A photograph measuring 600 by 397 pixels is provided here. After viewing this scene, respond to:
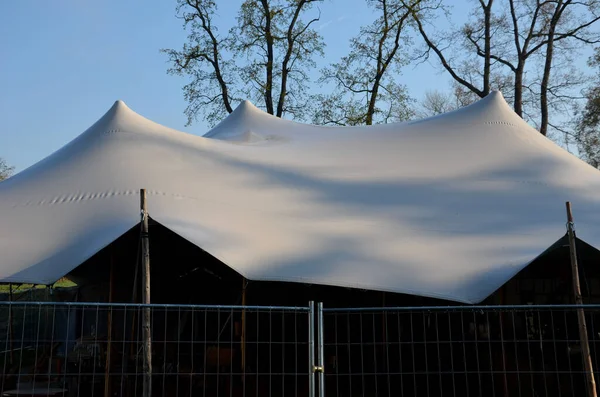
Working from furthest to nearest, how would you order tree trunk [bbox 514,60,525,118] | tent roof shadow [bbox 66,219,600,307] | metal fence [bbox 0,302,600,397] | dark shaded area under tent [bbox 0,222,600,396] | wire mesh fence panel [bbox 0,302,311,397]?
tree trunk [bbox 514,60,525,118] < tent roof shadow [bbox 66,219,600,307] < dark shaded area under tent [bbox 0,222,600,396] < metal fence [bbox 0,302,600,397] < wire mesh fence panel [bbox 0,302,311,397]

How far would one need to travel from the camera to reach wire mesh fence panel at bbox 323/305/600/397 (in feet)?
22.4

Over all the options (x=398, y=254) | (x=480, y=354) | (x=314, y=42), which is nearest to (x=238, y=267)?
(x=398, y=254)

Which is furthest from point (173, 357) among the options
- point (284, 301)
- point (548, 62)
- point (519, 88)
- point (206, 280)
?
point (548, 62)

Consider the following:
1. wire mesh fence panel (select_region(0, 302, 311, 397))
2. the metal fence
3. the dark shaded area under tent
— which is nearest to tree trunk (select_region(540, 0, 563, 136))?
the dark shaded area under tent

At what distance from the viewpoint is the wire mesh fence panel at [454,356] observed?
269 inches

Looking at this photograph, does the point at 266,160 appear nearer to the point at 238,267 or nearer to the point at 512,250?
the point at 238,267

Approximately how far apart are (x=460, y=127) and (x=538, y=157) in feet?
4.48

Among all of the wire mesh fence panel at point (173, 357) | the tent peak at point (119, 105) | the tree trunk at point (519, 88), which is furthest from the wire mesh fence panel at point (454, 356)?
the tree trunk at point (519, 88)

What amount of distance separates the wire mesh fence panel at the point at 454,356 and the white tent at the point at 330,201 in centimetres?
64

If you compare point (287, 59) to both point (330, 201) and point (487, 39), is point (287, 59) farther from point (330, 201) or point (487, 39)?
point (330, 201)

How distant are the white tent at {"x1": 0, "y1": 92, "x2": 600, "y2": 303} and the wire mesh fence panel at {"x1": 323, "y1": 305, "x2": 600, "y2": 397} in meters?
0.64

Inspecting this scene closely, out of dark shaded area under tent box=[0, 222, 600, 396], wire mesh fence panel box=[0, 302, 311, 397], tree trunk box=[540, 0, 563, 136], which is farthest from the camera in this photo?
tree trunk box=[540, 0, 563, 136]

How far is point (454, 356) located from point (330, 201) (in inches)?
90.8

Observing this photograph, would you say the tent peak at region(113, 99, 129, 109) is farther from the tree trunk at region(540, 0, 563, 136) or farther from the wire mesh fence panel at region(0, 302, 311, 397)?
the tree trunk at region(540, 0, 563, 136)
